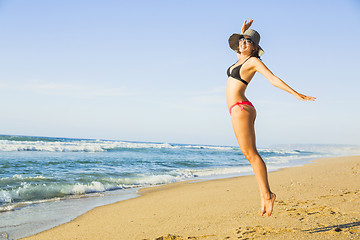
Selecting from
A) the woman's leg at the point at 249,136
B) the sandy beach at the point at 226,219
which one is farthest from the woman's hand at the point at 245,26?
the sandy beach at the point at 226,219

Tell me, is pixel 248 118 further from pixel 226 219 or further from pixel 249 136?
pixel 226 219

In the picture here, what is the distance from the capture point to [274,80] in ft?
9.06

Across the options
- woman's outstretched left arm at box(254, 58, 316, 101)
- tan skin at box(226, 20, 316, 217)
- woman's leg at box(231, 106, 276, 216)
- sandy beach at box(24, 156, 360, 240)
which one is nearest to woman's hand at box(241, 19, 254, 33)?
tan skin at box(226, 20, 316, 217)

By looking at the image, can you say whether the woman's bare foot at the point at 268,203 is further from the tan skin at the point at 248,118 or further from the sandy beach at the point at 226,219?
the sandy beach at the point at 226,219

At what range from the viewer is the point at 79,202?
7082 millimetres

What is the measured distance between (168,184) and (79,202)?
4073mm

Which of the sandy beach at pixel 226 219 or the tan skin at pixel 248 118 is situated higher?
the tan skin at pixel 248 118

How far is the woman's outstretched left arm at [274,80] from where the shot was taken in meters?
2.61

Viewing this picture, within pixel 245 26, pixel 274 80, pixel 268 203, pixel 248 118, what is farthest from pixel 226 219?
pixel 245 26

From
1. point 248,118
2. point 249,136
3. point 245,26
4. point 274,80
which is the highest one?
point 245,26

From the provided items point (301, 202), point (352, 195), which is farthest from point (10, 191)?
point (352, 195)

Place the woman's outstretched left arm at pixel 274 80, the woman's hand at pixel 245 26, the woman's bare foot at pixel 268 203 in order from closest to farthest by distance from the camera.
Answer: the woman's outstretched left arm at pixel 274 80 → the woman's bare foot at pixel 268 203 → the woman's hand at pixel 245 26

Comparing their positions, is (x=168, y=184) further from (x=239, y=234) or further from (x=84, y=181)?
(x=239, y=234)

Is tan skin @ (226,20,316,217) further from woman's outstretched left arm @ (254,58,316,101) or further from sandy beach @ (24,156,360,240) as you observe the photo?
sandy beach @ (24,156,360,240)
